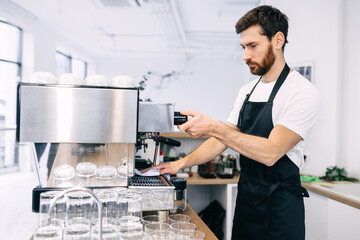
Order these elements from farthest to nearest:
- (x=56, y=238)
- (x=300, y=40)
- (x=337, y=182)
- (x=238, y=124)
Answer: (x=300, y=40)
(x=337, y=182)
(x=238, y=124)
(x=56, y=238)

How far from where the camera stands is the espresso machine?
112 centimetres

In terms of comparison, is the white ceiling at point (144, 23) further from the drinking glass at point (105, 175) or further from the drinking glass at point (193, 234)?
the drinking glass at point (193, 234)

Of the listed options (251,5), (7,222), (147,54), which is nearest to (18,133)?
(7,222)

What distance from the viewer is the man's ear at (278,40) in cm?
150

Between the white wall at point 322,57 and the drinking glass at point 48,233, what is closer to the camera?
the drinking glass at point 48,233

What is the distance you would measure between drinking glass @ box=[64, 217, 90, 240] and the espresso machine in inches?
11.7

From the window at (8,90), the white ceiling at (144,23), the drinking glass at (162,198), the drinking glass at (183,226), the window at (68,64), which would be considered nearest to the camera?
the drinking glass at (183,226)

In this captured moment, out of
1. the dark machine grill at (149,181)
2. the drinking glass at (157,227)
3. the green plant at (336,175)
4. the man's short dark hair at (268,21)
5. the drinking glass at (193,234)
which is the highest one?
the man's short dark hair at (268,21)

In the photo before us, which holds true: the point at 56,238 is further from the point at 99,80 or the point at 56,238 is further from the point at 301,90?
the point at 301,90

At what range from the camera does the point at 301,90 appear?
1438 millimetres

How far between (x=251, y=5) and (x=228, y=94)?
408 centimetres

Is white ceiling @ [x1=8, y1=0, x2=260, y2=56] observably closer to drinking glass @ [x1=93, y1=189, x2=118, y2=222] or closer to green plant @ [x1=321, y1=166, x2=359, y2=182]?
green plant @ [x1=321, y1=166, x2=359, y2=182]

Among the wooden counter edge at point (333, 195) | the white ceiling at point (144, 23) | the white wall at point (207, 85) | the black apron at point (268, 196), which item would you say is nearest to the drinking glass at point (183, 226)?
the black apron at point (268, 196)

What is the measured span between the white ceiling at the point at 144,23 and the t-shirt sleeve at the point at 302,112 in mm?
3482
